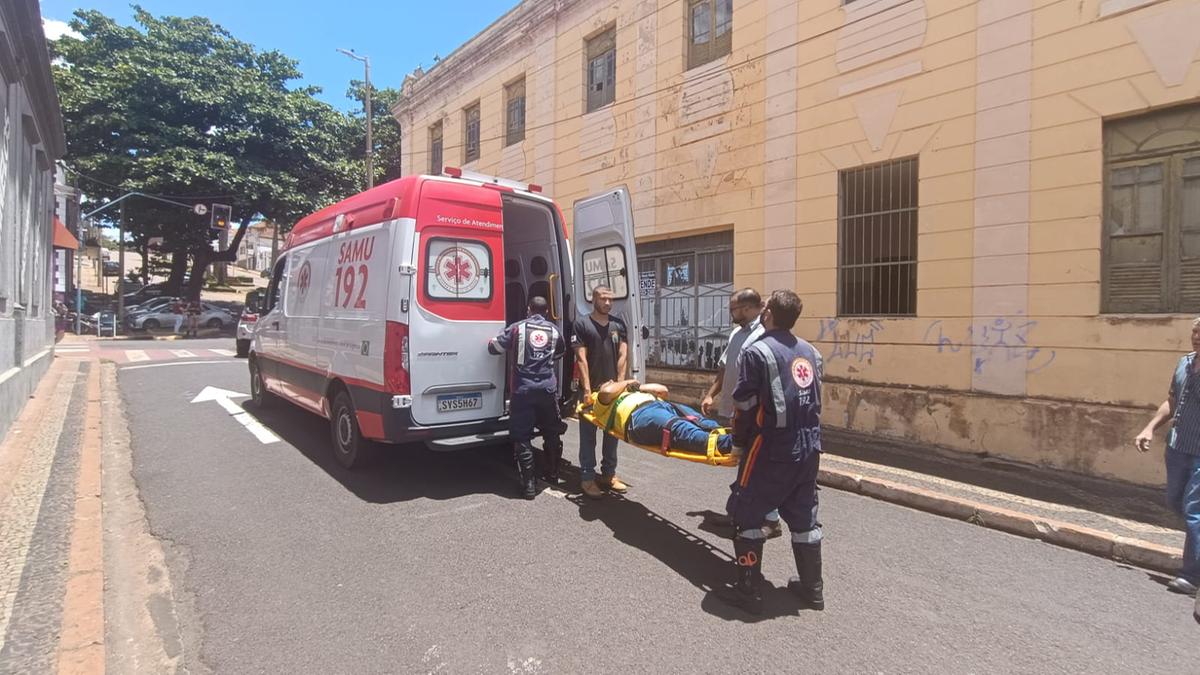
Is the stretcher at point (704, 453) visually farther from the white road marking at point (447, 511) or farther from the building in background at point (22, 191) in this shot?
the building in background at point (22, 191)

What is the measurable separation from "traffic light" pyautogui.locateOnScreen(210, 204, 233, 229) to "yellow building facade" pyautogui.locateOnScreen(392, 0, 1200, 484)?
18.7m

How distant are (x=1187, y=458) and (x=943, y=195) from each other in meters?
4.21

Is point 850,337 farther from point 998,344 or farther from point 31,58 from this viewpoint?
point 31,58

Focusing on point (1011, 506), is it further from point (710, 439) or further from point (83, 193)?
point (83, 193)

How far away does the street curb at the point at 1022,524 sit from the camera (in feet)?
13.8

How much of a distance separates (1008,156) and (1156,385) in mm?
2710

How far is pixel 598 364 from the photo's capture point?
5250 mm

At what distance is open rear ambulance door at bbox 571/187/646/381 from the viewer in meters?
5.62

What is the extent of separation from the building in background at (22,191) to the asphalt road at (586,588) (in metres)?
3.80

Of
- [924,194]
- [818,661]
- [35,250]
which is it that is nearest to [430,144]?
[35,250]

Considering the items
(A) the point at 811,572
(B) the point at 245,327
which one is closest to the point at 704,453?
(A) the point at 811,572

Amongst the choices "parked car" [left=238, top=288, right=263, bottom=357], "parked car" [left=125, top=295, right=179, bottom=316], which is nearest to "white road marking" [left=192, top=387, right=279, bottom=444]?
"parked car" [left=238, top=288, right=263, bottom=357]

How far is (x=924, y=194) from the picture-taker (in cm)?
747

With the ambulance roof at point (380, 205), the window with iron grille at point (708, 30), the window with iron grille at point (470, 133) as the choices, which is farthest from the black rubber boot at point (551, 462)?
the window with iron grille at point (470, 133)
